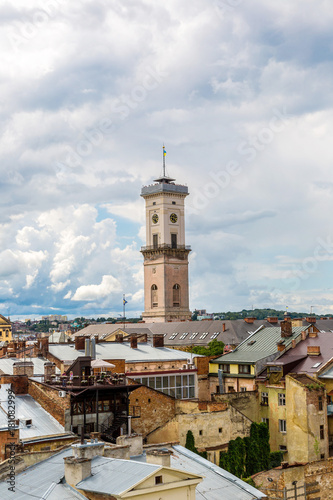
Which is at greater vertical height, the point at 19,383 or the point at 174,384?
the point at 19,383

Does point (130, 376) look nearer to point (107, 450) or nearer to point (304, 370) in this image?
point (304, 370)

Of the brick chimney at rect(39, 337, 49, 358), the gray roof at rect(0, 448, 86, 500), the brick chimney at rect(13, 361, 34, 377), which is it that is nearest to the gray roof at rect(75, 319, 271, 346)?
the brick chimney at rect(39, 337, 49, 358)

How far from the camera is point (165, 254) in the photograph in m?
170

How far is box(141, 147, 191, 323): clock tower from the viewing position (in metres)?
169

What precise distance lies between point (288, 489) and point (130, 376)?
1071 inches

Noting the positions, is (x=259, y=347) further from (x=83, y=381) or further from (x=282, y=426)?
(x=83, y=381)

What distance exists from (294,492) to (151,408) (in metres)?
17.5

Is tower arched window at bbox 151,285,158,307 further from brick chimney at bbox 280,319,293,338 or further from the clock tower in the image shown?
brick chimney at bbox 280,319,293,338

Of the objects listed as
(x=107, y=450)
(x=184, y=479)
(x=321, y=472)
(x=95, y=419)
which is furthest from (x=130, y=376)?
(x=184, y=479)

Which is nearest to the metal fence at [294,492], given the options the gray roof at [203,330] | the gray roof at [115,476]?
the gray roof at [115,476]

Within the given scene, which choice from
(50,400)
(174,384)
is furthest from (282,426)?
(50,400)

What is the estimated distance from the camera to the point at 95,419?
5222cm

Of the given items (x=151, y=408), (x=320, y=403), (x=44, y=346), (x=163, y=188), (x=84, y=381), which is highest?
(x=163, y=188)

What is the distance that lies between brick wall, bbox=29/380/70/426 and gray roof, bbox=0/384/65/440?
318mm
